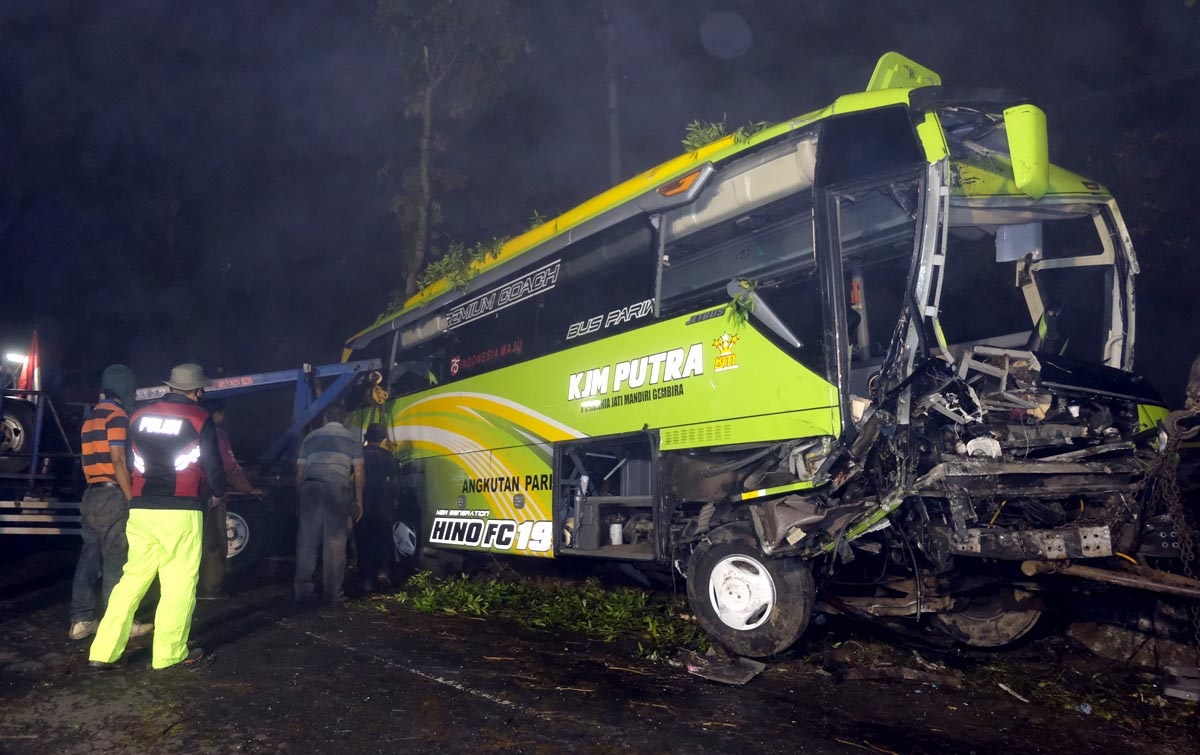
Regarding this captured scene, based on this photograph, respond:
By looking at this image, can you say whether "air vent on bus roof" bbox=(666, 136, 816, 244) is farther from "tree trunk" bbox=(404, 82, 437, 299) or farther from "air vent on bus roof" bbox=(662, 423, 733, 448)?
"tree trunk" bbox=(404, 82, 437, 299)

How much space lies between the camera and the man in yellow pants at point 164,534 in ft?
15.5

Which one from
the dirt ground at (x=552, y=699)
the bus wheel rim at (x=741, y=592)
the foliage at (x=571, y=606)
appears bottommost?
the dirt ground at (x=552, y=699)

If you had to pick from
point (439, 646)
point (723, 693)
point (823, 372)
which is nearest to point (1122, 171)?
point (823, 372)

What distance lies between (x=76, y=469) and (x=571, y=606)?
5.60 meters

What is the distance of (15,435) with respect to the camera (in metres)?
8.40

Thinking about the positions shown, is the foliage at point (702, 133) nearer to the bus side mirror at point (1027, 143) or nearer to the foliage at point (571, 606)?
the bus side mirror at point (1027, 143)

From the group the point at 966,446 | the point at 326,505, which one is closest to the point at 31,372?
the point at 326,505

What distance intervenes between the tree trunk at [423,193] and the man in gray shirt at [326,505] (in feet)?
21.6

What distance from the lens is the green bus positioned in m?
4.37

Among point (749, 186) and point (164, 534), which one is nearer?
point (164, 534)

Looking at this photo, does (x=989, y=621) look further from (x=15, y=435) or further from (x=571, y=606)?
(x=15, y=435)

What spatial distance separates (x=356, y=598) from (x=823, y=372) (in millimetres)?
5240

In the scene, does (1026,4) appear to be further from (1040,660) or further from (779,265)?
(1040,660)

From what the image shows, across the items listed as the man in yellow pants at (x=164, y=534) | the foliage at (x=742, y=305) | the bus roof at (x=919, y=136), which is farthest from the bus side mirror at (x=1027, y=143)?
the man in yellow pants at (x=164, y=534)
